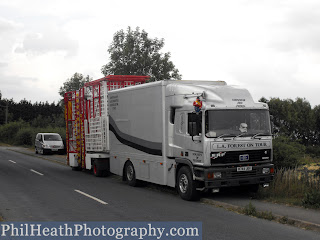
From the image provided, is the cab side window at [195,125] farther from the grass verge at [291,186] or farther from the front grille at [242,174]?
the grass verge at [291,186]

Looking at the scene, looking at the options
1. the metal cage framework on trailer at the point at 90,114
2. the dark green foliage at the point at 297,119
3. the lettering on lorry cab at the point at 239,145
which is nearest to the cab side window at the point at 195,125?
the lettering on lorry cab at the point at 239,145

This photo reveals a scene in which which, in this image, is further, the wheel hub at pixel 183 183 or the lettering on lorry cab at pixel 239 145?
the wheel hub at pixel 183 183

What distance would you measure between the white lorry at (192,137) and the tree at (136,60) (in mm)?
39281

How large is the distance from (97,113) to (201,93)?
23.5 ft

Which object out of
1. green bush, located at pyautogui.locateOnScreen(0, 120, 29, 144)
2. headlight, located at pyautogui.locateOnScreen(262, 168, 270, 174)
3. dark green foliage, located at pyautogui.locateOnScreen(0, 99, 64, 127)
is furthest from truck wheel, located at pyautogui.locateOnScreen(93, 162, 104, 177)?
dark green foliage, located at pyautogui.locateOnScreen(0, 99, 64, 127)

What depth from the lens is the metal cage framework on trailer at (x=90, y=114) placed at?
17.0 m

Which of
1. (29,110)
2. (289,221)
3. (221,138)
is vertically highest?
(29,110)

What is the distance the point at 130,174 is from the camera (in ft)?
48.1

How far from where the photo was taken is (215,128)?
1102 centimetres

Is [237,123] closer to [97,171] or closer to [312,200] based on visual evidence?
[312,200]

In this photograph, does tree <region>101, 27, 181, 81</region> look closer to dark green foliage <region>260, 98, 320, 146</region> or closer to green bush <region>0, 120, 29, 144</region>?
green bush <region>0, 120, 29, 144</region>

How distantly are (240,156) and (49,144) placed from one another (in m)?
25.1

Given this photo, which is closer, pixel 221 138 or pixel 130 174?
pixel 221 138

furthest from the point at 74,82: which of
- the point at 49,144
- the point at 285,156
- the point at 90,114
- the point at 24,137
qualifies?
the point at 285,156
